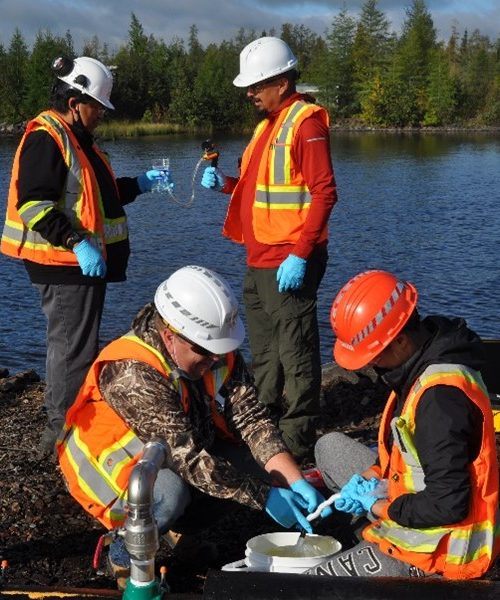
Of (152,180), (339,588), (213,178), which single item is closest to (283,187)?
(213,178)

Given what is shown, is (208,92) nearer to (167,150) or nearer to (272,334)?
(167,150)

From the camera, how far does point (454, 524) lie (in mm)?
2938

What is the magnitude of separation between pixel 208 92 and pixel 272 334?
64.9 meters

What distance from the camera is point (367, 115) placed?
69.6 meters

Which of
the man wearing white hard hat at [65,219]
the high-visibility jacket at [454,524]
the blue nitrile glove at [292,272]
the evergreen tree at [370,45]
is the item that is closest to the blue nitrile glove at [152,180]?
the man wearing white hard hat at [65,219]

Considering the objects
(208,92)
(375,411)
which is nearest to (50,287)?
(375,411)

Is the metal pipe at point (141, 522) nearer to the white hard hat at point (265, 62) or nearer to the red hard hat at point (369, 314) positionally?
the red hard hat at point (369, 314)

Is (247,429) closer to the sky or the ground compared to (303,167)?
closer to the ground

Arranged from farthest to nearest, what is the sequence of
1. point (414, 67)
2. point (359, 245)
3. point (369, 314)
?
point (414, 67) → point (359, 245) → point (369, 314)

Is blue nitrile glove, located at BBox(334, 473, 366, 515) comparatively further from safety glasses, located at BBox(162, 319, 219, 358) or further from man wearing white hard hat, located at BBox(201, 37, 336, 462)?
man wearing white hard hat, located at BBox(201, 37, 336, 462)

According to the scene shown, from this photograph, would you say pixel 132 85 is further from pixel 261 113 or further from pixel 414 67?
pixel 261 113

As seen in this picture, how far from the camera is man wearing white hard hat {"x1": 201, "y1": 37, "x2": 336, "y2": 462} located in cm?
497

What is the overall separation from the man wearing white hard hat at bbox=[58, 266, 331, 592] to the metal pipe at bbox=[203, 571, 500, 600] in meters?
0.61

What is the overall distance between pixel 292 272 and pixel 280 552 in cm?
188
